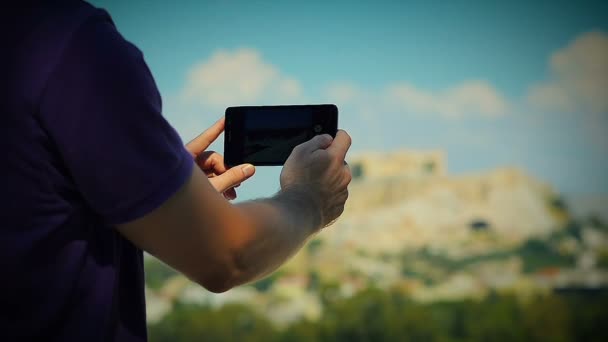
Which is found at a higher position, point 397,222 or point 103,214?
point 103,214

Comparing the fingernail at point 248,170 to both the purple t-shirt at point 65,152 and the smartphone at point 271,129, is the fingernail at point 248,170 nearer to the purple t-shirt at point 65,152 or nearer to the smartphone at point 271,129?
the smartphone at point 271,129

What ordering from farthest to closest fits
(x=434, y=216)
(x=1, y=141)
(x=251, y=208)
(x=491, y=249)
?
(x=434, y=216), (x=491, y=249), (x=251, y=208), (x=1, y=141)

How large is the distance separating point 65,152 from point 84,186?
A: 3 cm

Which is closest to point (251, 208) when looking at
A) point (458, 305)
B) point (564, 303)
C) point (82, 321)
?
point (82, 321)

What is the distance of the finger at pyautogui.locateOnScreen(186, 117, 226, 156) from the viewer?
35.8 inches

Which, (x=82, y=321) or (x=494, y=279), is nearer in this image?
(x=82, y=321)

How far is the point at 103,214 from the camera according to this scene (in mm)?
508

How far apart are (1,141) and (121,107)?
97mm

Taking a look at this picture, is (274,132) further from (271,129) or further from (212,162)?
(212,162)

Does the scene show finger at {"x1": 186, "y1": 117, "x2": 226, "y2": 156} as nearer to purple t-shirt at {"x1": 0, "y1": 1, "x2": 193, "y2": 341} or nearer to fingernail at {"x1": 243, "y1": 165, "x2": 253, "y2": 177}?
fingernail at {"x1": 243, "y1": 165, "x2": 253, "y2": 177}

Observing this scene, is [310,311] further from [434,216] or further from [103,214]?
[103,214]

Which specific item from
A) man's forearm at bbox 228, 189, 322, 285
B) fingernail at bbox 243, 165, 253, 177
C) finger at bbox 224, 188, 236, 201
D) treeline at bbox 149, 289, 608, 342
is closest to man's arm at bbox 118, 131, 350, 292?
man's forearm at bbox 228, 189, 322, 285

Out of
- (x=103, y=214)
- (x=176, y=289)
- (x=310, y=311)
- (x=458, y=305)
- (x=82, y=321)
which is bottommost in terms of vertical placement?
(x=176, y=289)

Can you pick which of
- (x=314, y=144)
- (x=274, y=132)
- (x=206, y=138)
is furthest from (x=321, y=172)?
(x=206, y=138)
